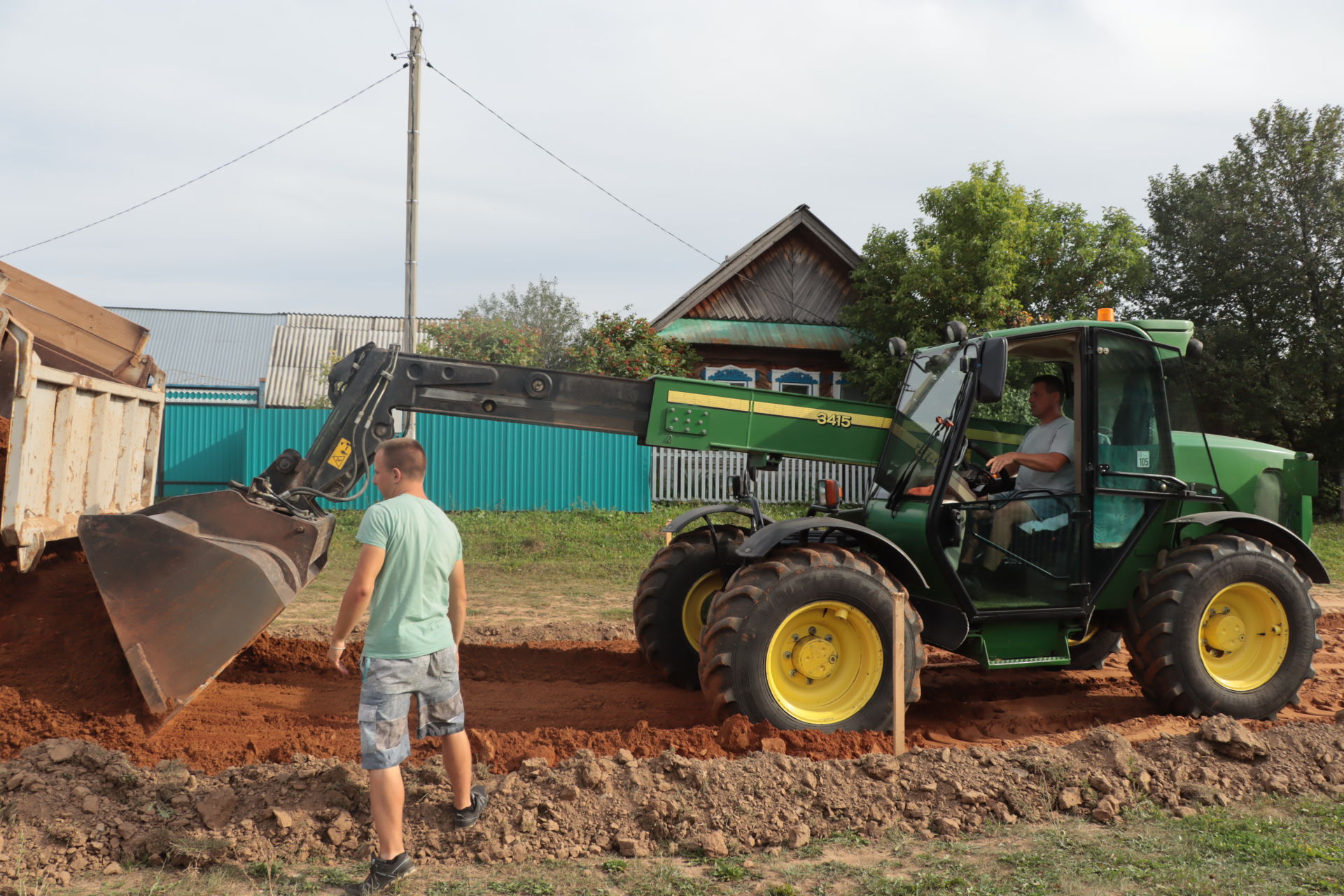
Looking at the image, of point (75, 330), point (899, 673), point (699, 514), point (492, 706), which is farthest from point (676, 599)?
point (75, 330)

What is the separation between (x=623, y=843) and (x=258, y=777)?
5.61ft

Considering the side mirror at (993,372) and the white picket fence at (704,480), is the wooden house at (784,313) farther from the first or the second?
the side mirror at (993,372)

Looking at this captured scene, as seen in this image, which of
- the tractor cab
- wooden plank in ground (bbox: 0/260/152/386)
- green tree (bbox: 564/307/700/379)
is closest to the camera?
the tractor cab

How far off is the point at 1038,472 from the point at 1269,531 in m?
1.72

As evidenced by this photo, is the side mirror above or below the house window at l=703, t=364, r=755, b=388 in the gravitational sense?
below

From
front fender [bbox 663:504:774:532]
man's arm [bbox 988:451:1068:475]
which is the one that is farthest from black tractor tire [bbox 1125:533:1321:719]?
front fender [bbox 663:504:774:532]

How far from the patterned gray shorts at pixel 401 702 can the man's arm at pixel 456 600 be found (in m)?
0.21

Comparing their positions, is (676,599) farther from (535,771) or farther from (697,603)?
(535,771)

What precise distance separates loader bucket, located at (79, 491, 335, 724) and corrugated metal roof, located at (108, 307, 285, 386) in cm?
2898

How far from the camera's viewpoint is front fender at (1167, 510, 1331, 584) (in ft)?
20.0

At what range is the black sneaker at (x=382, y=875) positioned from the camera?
3.61 m

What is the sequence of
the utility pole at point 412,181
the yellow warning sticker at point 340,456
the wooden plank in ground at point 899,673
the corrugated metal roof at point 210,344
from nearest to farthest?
the wooden plank in ground at point 899,673 → the yellow warning sticker at point 340,456 → the utility pole at point 412,181 → the corrugated metal roof at point 210,344

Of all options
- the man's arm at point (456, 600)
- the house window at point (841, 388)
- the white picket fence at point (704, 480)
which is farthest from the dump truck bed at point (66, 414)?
the house window at point (841, 388)

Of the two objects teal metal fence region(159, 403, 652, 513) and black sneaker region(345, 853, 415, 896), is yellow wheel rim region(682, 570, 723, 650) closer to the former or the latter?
black sneaker region(345, 853, 415, 896)
